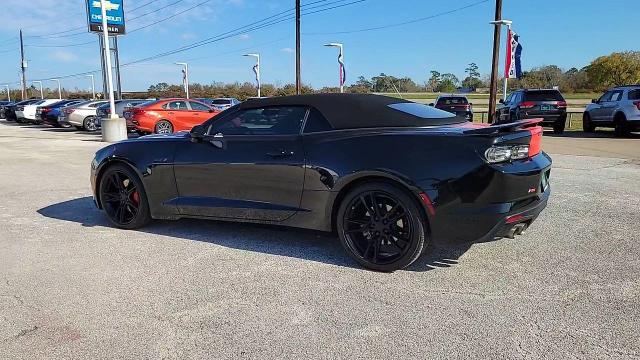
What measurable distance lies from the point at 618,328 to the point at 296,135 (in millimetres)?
2709

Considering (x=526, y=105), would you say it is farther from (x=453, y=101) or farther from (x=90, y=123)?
(x=90, y=123)

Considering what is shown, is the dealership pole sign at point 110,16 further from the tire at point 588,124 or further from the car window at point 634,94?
the car window at point 634,94

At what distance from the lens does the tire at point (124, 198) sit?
207 inches

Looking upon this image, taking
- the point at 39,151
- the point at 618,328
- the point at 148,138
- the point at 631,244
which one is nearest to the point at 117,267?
the point at 148,138

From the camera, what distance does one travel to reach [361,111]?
4285 mm

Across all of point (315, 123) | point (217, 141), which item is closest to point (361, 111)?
point (315, 123)

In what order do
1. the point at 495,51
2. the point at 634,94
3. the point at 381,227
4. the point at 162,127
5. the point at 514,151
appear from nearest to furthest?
the point at 514,151, the point at 381,227, the point at 634,94, the point at 162,127, the point at 495,51

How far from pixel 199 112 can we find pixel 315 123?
1431 cm

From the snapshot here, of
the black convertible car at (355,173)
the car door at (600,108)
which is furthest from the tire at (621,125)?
the black convertible car at (355,173)

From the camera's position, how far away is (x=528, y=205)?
378 cm

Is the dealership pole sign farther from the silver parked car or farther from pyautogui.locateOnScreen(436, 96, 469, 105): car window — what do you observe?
the silver parked car

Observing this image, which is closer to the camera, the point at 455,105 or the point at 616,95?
the point at 616,95

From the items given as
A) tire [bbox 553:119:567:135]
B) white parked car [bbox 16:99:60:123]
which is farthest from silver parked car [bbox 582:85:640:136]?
white parked car [bbox 16:99:60:123]

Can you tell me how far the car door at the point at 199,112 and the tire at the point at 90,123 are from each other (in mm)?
7722
